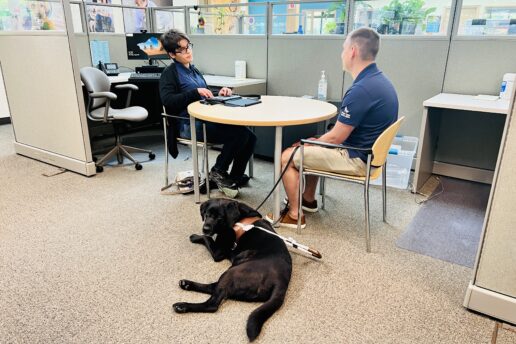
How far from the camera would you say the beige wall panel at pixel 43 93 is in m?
A: 2.88

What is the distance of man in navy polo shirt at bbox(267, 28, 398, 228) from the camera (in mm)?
1903

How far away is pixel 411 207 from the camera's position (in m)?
2.57

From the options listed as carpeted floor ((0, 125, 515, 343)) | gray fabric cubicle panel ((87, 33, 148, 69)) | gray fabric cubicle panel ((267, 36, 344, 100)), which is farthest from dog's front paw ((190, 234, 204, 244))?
gray fabric cubicle panel ((87, 33, 148, 69))

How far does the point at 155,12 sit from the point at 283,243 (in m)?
3.60

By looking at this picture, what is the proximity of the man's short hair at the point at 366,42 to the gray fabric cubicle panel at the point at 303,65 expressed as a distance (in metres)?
1.25

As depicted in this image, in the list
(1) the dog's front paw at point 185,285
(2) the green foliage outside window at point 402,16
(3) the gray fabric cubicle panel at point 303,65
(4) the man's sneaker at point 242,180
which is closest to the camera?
(1) the dog's front paw at point 185,285

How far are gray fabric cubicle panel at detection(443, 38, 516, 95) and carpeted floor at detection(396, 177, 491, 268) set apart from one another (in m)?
0.76

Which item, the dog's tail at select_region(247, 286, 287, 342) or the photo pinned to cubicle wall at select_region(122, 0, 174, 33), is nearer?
the dog's tail at select_region(247, 286, 287, 342)

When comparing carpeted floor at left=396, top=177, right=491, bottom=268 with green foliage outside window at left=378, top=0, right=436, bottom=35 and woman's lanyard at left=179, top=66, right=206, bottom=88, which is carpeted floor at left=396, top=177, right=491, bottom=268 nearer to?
green foliage outside window at left=378, top=0, right=436, bottom=35

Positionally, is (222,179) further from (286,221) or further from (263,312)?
(263,312)

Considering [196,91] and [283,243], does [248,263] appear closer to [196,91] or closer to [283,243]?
[283,243]

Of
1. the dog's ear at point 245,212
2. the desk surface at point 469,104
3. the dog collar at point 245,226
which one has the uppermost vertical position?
the desk surface at point 469,104

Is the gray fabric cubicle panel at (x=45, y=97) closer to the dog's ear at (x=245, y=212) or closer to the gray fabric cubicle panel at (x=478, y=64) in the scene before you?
the dog's ear at (x=245, y=212)

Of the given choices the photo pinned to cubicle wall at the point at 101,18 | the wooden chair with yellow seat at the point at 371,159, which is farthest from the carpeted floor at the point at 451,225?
the photo pinned to cubicle wall at the point at 101,18
